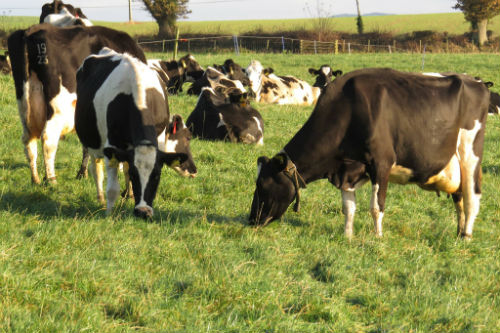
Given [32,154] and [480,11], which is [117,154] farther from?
[480,11]

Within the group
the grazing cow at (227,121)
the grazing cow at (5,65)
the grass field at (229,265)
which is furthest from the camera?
the grazing cow at (5,65)

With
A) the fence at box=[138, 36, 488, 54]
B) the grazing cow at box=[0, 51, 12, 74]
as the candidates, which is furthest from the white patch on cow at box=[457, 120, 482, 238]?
the fence at box=[138, 36, 488, 54]

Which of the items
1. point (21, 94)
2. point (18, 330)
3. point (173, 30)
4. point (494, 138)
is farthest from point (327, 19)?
point (18, 330)

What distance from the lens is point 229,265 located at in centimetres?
564

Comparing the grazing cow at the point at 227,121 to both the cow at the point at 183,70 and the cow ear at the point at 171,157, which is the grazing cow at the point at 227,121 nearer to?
the cow ear at the point at 171,157

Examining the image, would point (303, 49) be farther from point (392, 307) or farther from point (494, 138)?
point (392, 307)

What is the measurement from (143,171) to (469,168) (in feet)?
13.2

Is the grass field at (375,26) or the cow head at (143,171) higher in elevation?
the grass field at (375,26)

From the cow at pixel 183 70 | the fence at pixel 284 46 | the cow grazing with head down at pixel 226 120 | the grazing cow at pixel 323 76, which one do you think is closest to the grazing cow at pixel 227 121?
the cow grazing with head down at pixel 226 120

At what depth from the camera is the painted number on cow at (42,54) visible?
8.45 meters

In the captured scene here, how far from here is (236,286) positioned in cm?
513

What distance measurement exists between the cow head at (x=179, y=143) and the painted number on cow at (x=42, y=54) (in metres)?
2.11

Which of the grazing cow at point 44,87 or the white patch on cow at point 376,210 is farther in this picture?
the grazing cow at point 44,87

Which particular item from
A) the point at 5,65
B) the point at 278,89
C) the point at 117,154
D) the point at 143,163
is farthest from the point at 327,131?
the point at 5,65
